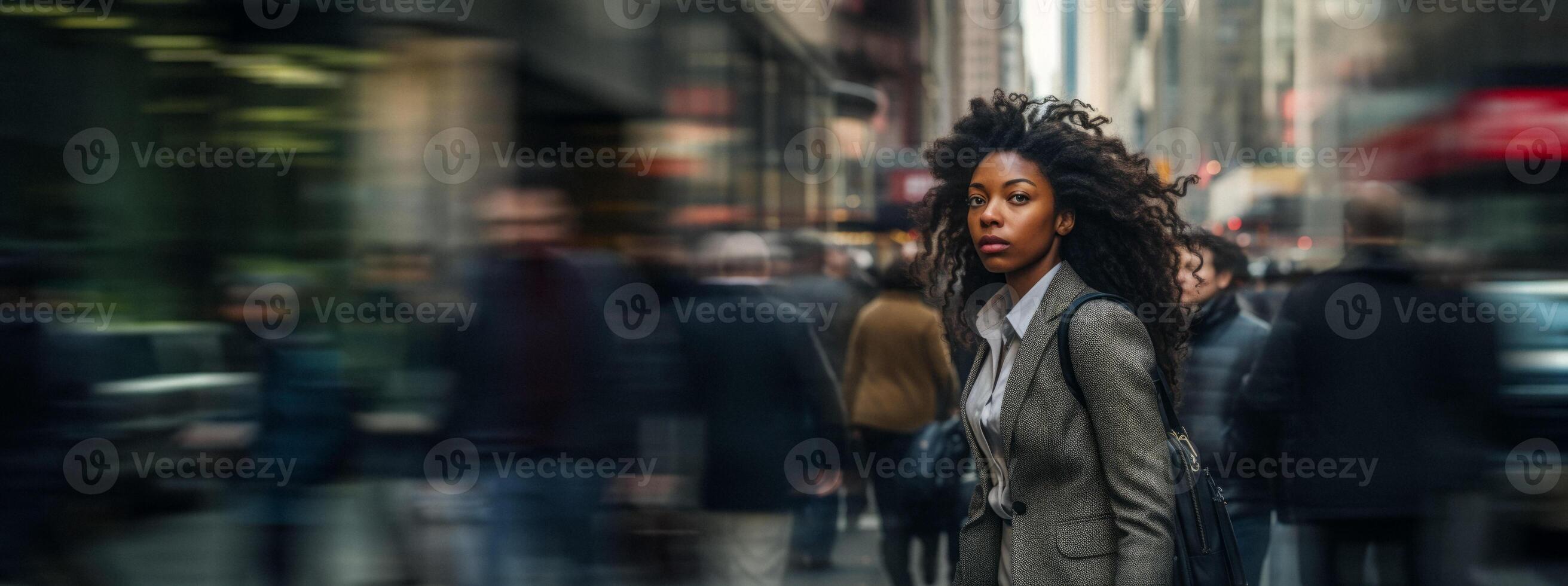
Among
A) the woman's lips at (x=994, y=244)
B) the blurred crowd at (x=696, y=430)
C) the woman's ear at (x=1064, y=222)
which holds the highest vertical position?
the woman's ear at (x=1064, y=222)

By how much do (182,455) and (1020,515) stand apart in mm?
6822

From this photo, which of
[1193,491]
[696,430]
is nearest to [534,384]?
[696,430]

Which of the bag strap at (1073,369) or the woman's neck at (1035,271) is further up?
the woman's neck at (1035,271)

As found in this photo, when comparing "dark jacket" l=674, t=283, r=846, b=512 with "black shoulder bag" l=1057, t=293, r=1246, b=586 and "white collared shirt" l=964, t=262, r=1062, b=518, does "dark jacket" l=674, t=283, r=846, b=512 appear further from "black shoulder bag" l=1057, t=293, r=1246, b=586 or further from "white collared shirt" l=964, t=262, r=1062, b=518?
"black shoulder bag" l=1057, t=293, r=1246, b=586

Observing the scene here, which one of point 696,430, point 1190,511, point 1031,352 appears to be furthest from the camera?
point 696,430

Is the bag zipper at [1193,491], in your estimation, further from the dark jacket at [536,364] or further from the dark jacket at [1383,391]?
the dark jacket at [536,364]

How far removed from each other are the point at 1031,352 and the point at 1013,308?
0.18 m

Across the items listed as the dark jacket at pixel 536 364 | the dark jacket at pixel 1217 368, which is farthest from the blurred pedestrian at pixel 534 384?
the dark jacket at pixel 1217 368

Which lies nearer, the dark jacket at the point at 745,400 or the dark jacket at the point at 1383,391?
the dark jacket at the point at 1383,391

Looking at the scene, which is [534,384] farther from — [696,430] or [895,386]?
[895,386]

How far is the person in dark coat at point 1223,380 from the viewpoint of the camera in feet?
→ 16.5

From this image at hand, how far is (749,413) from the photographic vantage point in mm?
5930

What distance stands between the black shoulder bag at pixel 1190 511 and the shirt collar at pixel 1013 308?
127mm

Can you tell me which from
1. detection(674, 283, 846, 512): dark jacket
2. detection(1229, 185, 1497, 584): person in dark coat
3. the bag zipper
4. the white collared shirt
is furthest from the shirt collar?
detection(674, 283, 846, 512): dark jacket
